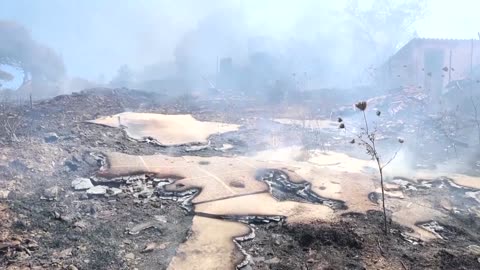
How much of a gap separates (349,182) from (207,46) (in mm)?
28686

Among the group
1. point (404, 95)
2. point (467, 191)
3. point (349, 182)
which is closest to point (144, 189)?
point (349, 182)

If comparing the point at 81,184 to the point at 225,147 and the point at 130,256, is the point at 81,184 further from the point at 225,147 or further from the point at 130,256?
the point at 225,147

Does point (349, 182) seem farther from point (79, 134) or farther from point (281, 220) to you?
point (79, 134)

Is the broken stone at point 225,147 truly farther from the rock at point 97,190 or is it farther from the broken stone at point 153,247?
the broken stone at point 153,247

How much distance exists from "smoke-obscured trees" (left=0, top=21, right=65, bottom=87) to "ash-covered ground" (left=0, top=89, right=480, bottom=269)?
1816cm

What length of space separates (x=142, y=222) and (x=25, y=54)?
23.9 m

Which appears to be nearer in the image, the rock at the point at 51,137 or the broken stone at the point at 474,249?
the broken stone at the point at 474,249

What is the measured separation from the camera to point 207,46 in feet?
108

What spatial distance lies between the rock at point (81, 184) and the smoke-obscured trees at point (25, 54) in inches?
863

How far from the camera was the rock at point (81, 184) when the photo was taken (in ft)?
18.1

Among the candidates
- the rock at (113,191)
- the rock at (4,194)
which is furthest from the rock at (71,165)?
the rock at (4,194)

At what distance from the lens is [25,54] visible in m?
23.9

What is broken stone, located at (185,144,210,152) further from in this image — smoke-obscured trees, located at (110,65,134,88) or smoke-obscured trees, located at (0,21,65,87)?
Answer: smoke-obscured trees, located at (110,65,134,88)

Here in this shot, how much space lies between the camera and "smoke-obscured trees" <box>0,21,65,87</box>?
77.2ft
